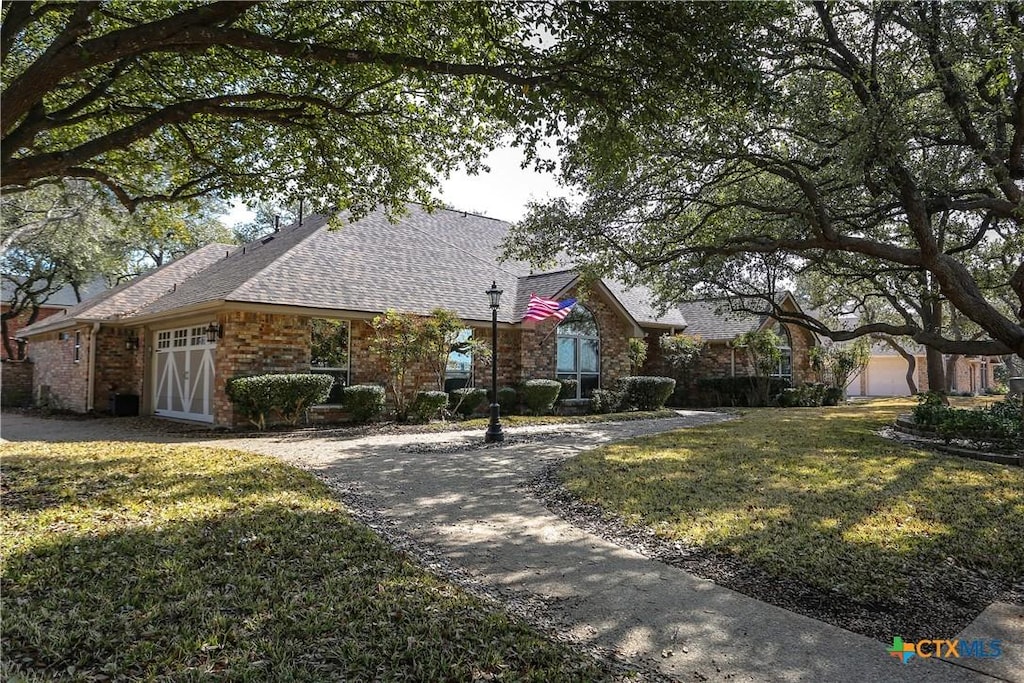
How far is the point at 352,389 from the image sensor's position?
13.9 m

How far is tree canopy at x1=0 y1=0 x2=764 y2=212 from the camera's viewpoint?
5.41 meters

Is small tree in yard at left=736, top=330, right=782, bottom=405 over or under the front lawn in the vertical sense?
over

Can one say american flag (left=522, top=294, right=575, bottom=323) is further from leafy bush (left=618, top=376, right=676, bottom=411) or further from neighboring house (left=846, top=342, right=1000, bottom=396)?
neighboring house (left=846, top=342, right=1000, bottom=396)

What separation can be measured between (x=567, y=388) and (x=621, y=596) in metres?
14.6

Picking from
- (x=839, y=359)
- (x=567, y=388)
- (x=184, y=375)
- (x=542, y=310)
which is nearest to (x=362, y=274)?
(x=542, y=310)

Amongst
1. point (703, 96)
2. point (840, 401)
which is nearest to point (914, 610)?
point (703, 96)

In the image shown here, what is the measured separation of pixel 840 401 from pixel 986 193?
19.7m

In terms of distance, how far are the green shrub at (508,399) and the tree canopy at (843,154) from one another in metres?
5.20

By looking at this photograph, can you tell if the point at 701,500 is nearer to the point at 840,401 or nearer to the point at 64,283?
the point at 840,401

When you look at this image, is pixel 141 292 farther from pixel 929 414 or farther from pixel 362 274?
pixel 929 414

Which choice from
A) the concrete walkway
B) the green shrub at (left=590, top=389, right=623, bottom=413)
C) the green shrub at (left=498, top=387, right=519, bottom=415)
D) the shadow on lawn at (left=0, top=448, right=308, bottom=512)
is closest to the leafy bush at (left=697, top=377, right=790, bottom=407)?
the green shrub at (left=590, top=389, right=623, bottom=413)

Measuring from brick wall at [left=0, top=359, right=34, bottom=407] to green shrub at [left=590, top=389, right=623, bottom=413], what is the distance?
2039 cm

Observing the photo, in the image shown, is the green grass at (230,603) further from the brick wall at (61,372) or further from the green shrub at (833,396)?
the green shrub at (833,396)

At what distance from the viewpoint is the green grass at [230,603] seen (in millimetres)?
3004
